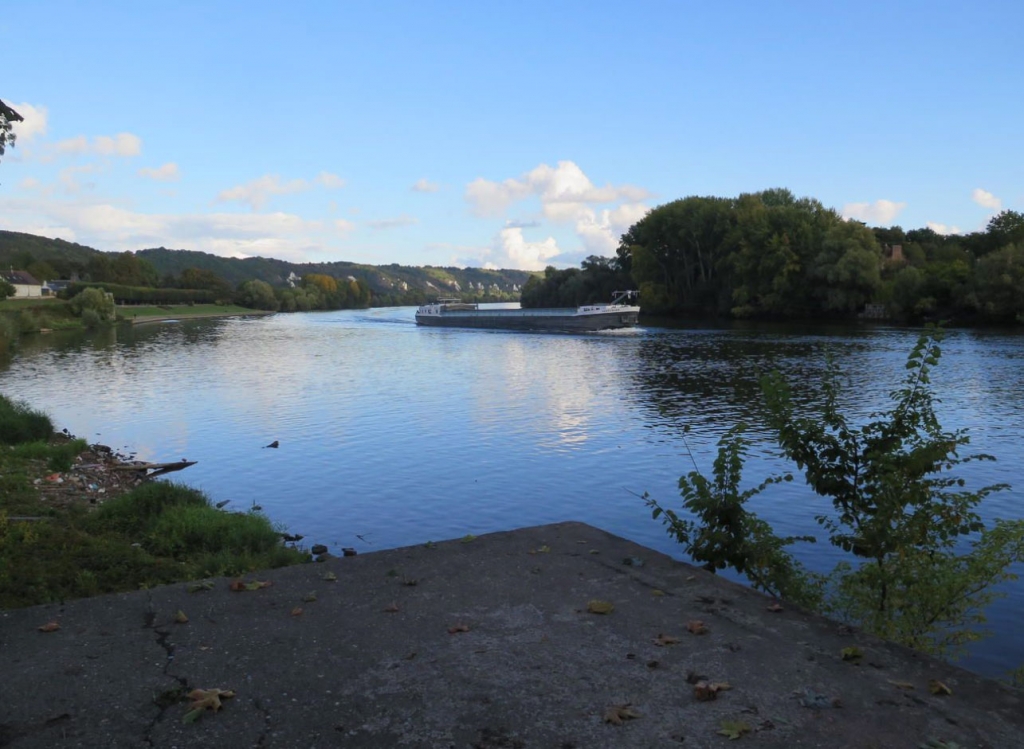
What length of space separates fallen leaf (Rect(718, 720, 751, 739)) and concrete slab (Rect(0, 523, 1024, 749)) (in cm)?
2

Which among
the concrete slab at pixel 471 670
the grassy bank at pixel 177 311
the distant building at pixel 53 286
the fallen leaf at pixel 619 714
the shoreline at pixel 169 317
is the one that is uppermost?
the distant building at pixel 53 286

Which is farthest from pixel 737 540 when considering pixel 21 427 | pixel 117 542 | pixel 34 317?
pixel 34 317

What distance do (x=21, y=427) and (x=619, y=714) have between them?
21.0 meters

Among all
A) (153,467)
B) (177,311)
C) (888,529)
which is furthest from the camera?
(177,311)

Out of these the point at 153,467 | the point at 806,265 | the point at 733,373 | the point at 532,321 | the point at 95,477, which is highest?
the point at 806,265

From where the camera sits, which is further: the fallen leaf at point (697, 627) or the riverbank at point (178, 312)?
the riverbank at point (178, 312)

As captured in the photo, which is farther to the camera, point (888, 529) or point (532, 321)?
point (532, 321)

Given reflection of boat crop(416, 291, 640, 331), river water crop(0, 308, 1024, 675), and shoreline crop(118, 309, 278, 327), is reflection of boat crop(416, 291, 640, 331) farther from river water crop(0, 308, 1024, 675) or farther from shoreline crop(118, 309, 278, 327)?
shoreline crop(118, 309, 278, 327)

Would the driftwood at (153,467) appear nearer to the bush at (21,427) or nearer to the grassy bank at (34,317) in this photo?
the bush at (21,427)

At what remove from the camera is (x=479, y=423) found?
88.4 feet

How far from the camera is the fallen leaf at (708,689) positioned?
5887mm

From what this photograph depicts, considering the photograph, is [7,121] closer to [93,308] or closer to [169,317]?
[93,308]

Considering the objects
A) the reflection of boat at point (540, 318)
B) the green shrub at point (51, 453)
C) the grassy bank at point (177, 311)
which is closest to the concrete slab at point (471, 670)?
the green shrub at point (51, 453)

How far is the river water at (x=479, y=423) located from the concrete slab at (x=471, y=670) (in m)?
3.70
